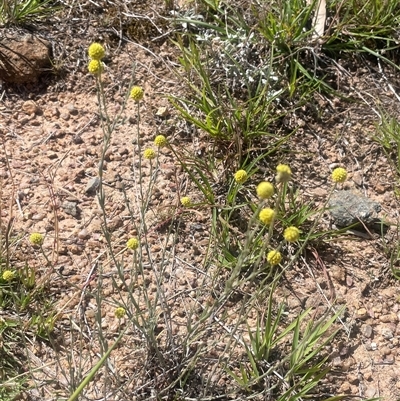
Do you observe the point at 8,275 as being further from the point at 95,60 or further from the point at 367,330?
the point at 367,330

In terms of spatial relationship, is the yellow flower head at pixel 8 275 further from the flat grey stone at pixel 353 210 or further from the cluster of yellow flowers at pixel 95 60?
the flat grey stone at pixel 353 210

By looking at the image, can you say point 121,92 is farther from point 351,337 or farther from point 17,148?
point 351,337

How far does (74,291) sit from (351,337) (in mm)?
1095

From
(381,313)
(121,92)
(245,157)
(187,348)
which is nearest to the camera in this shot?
(187,348)

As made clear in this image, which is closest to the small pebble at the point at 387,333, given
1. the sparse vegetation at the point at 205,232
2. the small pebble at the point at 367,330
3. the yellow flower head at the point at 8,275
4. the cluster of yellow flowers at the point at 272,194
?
the small pebble at the point at 367,330

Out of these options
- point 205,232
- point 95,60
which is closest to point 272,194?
point 95,60

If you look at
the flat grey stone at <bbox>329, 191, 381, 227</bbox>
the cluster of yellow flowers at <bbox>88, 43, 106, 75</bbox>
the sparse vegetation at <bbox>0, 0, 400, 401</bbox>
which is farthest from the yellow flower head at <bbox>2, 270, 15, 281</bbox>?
the flat grey stone at <bbox>329, 191, 381, 227</bbox>

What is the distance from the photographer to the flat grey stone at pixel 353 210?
2.41 m

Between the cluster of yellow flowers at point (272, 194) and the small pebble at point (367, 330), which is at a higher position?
the cluster of yellow flowers at point (272, 194)

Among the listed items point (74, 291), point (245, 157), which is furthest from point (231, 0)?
point (74, 291)

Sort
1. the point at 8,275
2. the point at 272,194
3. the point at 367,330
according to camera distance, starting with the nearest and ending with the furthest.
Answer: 1. the point at 272,194
2. the point at 8,275
3. the point at 367,330

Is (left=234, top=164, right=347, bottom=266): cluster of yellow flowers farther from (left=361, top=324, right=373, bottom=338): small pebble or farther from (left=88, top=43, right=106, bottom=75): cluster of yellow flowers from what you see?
(left=361, top=324, right=373, bottom=338): small pebble

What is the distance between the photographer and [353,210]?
2.42 metres

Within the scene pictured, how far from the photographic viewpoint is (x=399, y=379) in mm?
2111
